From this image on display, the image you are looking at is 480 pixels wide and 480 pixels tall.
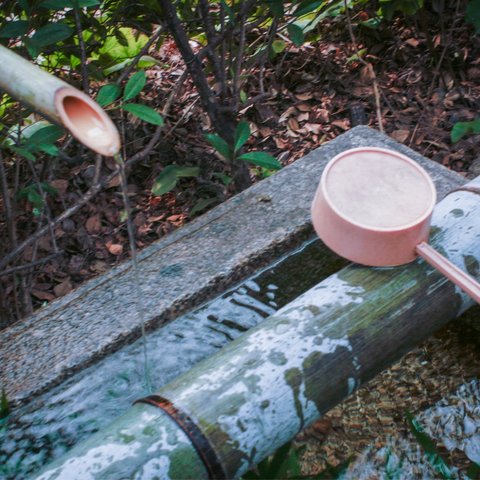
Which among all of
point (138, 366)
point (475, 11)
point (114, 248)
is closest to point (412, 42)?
point (475, 11)

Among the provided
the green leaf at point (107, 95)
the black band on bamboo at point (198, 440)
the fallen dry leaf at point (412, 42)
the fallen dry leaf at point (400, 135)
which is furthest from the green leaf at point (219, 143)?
A: the fallen dry leaf at point (412, 42)

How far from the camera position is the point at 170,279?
2227 millimetres

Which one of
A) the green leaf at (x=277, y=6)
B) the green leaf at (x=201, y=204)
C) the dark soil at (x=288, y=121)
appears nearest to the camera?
the green leaf at (x=277, y=6)

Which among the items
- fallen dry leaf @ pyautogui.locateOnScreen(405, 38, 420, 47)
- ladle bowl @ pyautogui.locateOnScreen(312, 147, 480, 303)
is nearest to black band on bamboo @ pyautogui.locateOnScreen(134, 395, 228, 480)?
ladle bowl @ pyautogui.locateOnScreen(312, 147, 480, 303)

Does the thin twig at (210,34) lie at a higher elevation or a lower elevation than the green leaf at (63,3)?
lower

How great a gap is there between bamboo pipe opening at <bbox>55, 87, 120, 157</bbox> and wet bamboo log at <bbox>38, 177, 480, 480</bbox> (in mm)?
580

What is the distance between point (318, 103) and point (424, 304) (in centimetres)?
216

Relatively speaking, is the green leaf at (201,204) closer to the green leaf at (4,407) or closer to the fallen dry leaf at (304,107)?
the fallen dry leaf at (304,107)

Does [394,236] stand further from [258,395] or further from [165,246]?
[165,246]

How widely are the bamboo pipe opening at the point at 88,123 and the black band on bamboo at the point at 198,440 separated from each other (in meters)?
0.58

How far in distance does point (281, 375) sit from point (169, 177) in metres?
1.63

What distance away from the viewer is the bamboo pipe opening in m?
1.36

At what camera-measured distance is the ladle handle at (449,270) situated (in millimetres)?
1661

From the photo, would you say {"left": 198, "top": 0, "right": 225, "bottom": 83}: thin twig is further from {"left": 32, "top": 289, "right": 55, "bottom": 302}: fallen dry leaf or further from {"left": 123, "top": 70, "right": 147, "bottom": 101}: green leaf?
{"left": 32, "top": 289, "right": 55, "bottom": 302}: fallen dry leaf
